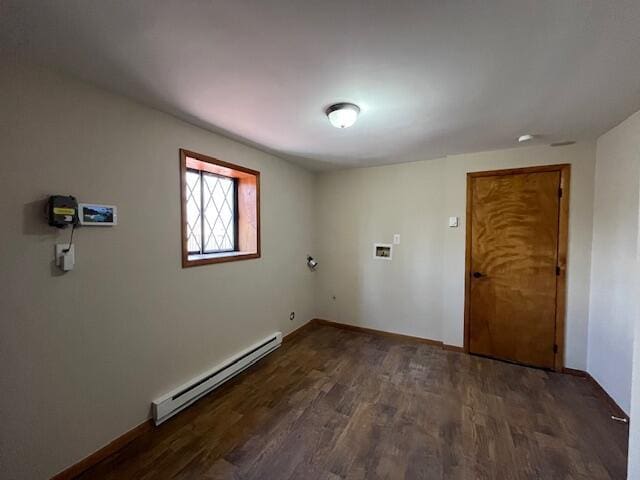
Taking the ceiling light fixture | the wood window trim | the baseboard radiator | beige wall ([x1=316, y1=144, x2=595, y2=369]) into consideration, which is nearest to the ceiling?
the ceiling light fixture

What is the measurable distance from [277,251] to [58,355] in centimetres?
208

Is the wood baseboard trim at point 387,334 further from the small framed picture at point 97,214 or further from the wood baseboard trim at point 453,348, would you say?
the small framed picture at point 97,214

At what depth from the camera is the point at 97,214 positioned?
62.6 inches

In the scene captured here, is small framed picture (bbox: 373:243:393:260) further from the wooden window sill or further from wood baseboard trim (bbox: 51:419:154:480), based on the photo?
wood baseboard trim (bbox: 51:419:154:480)

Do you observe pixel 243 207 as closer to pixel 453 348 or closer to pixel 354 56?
pixel 354 56

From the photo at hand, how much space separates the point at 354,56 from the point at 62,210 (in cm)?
174

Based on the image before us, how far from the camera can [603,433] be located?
182cm

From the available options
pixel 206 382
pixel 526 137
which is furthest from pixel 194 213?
pixel 526 137

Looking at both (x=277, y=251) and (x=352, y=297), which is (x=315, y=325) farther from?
(x=277, y=251)

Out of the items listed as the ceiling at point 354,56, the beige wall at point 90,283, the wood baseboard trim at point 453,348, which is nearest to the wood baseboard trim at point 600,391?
the wood baseboard trim at point 453,348

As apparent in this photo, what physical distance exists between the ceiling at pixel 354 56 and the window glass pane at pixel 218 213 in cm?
74

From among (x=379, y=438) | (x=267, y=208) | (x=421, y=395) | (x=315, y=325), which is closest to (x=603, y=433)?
(x=421, y=395)

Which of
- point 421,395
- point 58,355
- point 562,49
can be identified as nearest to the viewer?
point 562,49

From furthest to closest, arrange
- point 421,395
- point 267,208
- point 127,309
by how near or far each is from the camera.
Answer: point 267,208
point 421,395
point 127,309
